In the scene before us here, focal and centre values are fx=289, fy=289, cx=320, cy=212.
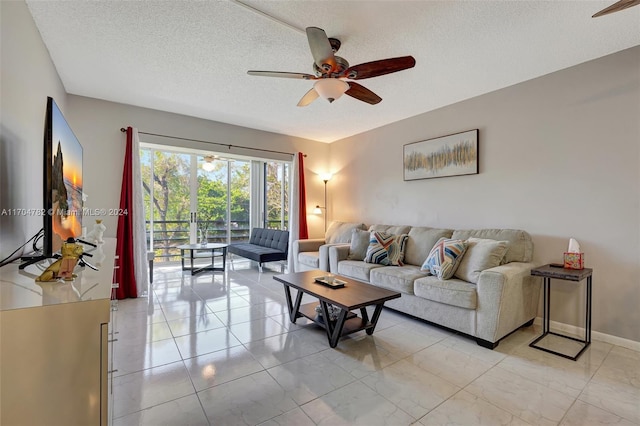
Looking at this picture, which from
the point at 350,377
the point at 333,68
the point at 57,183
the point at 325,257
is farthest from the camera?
the point at 325,257

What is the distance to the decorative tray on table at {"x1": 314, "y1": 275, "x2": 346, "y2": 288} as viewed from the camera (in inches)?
107

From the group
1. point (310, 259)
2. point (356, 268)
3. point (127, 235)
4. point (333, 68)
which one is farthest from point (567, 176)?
point (127, 235)

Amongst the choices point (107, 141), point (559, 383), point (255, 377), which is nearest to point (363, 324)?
point (255, 377)

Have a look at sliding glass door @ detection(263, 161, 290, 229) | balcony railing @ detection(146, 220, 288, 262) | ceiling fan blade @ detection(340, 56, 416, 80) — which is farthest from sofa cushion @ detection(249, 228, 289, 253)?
ceiling fan blade @ detection(340, 56, 416, 80)

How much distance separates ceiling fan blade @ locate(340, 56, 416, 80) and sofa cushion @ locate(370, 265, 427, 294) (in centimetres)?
198

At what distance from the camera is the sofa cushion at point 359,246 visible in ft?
12.9

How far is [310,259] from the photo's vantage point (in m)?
4.51

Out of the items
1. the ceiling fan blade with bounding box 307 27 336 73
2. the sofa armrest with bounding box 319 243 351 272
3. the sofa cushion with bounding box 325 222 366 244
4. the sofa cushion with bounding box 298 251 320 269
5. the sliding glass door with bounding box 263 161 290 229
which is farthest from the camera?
the sliding glass door with bounding box 263 161 290 229

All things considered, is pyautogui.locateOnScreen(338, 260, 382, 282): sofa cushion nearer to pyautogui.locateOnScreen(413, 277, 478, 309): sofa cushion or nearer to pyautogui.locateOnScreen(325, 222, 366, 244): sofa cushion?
pyautogui.locateOnScreen(413, 277, 478, 309): sofa cushion

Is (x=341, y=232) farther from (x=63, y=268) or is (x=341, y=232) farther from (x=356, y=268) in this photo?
(x=63, y=268)

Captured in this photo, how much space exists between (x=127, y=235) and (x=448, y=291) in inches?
152

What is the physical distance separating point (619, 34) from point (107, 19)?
154 inches

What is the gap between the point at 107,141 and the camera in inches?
148

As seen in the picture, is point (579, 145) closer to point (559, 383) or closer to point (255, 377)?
point (559, 383)
